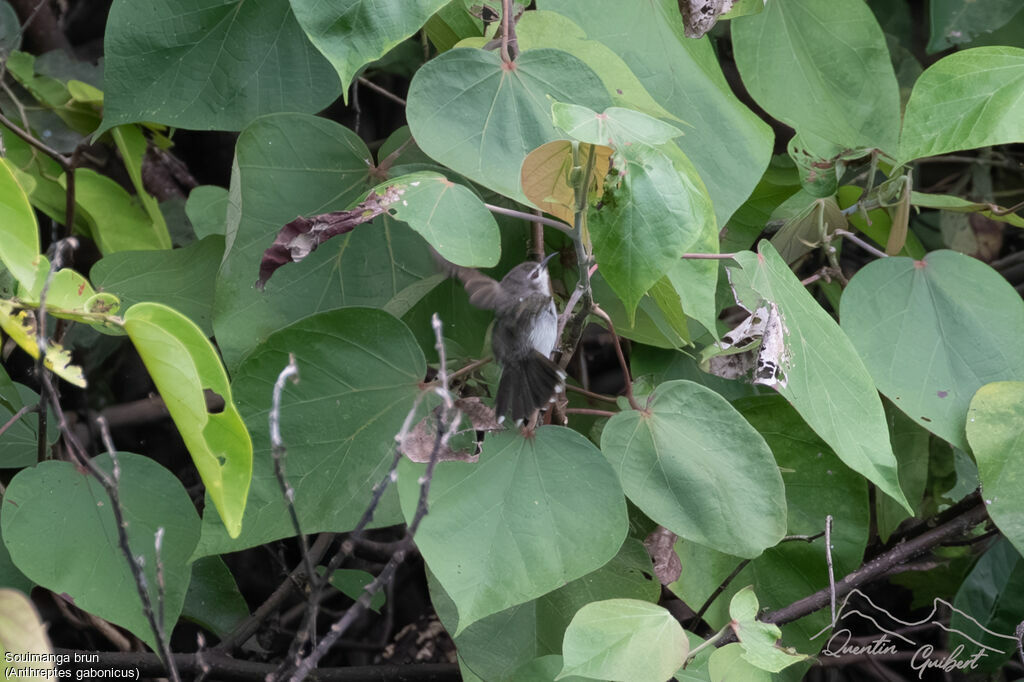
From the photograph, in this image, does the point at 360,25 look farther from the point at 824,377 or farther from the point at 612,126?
the point at 824,377

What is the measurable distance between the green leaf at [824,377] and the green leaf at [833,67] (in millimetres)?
360

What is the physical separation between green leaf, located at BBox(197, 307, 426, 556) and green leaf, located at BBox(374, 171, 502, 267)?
16cm

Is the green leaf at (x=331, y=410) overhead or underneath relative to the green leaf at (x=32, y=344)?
underneath

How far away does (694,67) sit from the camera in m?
1.17

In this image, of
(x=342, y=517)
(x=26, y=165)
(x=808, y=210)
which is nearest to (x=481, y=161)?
(x=342, y=517)

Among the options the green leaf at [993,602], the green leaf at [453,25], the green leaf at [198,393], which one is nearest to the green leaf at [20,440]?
the green leaf at [198,393]

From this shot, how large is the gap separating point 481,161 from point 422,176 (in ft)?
0.24

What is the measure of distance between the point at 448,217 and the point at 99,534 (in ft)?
1.78

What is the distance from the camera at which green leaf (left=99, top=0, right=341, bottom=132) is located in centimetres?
116

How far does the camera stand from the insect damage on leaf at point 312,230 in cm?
96

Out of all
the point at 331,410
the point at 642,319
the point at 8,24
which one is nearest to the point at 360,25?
the point at 331,410

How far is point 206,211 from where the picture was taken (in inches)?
58.7

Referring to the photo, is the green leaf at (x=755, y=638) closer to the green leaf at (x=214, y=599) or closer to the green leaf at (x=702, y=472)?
the green leaf at (x=702, y=472)

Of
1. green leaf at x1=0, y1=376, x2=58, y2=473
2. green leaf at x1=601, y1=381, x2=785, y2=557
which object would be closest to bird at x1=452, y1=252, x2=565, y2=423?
green leaf at x1=601, y1=381, x2=785, y2=557
